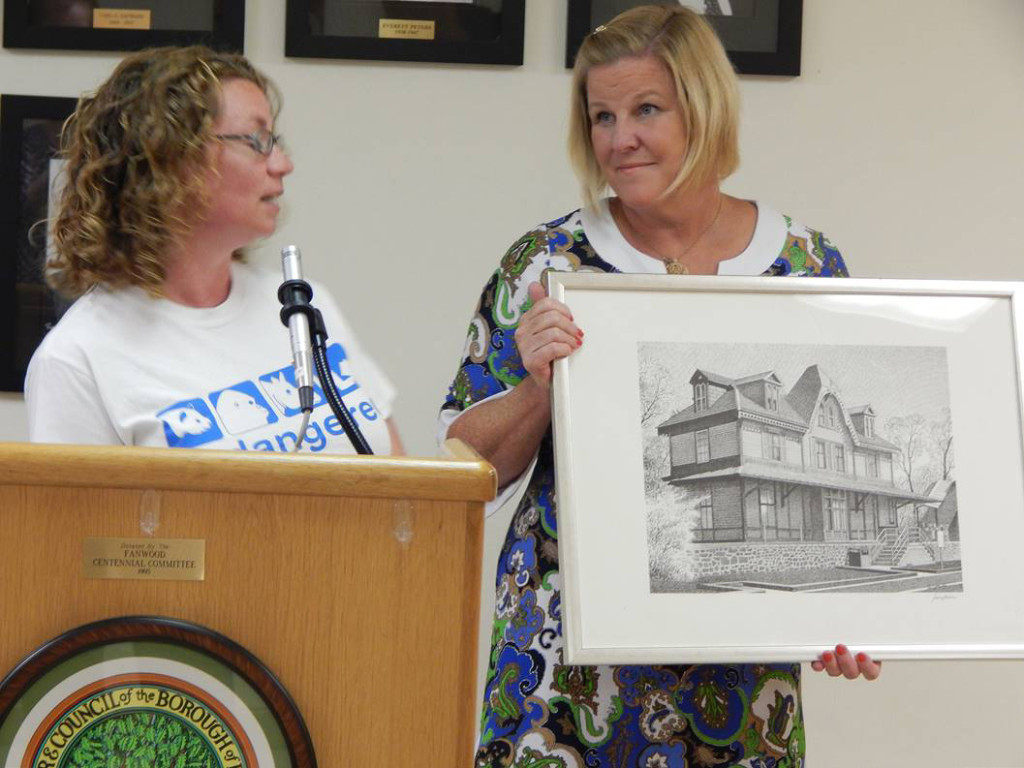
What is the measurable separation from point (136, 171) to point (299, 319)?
1.61ft

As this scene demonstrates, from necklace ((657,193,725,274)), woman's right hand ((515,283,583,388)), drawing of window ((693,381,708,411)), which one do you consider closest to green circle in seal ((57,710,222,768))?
woman's right hand ((515,283,583,388))

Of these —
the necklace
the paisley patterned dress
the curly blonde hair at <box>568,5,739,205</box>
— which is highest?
the curly blonde hair at <box>568,5,739,205</box>

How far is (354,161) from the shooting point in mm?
2678

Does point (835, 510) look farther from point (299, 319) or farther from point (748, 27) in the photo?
point (748, 27)

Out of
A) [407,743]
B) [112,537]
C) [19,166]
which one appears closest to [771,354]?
[407,743]

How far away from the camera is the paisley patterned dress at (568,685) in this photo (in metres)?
1.54

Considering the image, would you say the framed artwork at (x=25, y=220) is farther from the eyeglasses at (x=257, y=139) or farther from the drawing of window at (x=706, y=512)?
the drawing of window at (x=706, y=512)

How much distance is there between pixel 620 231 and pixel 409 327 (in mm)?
1072

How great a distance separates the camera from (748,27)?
2.63m

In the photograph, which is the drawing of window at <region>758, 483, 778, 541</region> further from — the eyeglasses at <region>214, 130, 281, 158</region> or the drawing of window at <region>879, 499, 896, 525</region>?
the eyeglasses at <region>214, 130, 281, 158</region>

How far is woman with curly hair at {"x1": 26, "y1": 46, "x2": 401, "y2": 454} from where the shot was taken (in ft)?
4.49

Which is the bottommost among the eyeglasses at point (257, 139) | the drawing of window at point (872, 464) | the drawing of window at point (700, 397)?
the drawing of window at point (872, 464)

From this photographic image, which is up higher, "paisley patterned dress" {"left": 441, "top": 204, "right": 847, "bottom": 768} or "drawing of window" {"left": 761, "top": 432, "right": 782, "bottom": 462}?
"drawing of window" {"left": 761, "top": 432, "right": 782, "bottom": 462}

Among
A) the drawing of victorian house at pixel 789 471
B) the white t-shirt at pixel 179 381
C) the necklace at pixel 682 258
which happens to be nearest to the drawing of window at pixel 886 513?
the drawing of victorian house at pixel 789 471
